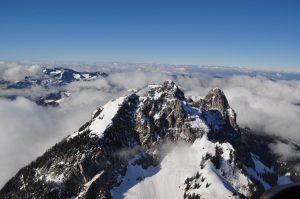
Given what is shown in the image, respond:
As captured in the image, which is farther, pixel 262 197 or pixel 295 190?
pixel 295 190

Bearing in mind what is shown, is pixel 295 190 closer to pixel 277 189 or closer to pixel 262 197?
pixel 277 189

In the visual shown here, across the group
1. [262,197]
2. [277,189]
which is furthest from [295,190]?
[262,197]

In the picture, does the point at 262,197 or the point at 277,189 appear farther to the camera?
the point at 277,189
